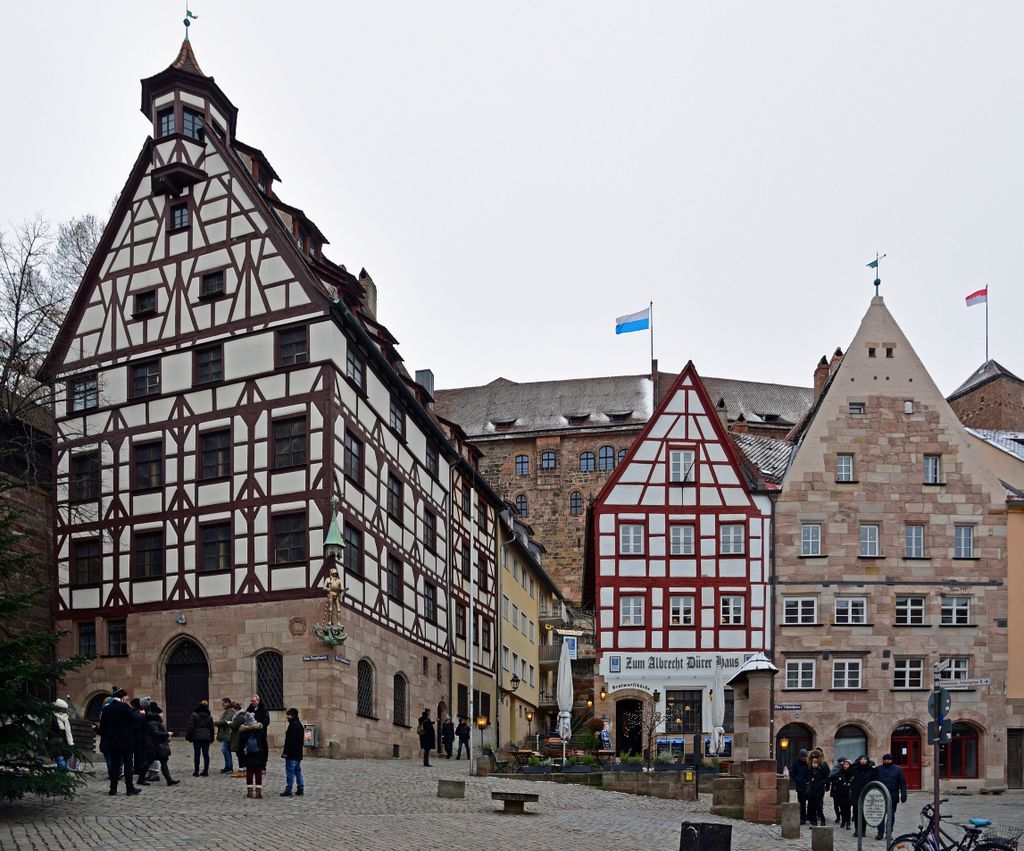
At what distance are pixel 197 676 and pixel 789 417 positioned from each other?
61.0 meters

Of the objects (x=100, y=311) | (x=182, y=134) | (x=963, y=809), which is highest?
(x=182, y=134)

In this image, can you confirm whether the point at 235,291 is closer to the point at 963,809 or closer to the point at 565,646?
the point at 565,646

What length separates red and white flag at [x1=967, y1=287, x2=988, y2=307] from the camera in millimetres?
74500

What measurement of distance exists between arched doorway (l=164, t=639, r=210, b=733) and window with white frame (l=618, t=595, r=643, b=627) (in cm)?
1482

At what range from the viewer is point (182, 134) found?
1608 inches

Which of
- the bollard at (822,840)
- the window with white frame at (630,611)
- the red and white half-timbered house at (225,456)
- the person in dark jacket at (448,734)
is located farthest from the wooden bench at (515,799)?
the window with white frame at (630,611)

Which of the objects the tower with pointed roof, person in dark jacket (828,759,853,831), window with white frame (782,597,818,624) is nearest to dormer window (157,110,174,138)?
the tower with pointed roof

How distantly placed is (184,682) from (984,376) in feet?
186

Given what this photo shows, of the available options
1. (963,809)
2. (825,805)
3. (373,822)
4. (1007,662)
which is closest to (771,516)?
(1007,662)

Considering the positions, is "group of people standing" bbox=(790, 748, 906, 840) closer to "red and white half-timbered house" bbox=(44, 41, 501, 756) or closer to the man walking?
the man walking

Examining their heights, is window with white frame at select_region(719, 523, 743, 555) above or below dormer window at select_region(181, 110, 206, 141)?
below

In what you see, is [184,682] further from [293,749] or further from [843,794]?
[843,794]

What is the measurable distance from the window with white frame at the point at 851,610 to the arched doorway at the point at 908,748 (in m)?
3.50

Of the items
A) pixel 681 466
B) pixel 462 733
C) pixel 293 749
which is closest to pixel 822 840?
pixel 293 749
